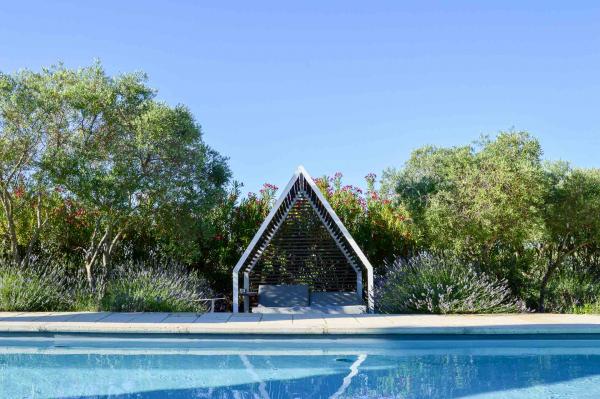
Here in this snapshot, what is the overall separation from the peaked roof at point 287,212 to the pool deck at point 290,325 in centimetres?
214

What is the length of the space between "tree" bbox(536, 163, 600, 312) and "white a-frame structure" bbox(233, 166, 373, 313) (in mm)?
3622

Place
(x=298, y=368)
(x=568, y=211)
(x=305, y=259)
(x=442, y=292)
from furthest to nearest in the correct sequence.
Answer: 1. (x=305, y=259)
2. (x=568, y=211)
3. (x=442, y=292)
4. (x=298, y=368)

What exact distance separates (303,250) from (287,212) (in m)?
1.42

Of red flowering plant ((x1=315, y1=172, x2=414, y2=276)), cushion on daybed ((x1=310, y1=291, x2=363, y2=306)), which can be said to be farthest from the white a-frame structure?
red flowering plant ((x1=315, y1=172, x2=414, y2=276))

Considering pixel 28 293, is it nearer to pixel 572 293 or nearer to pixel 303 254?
pixel 303 254

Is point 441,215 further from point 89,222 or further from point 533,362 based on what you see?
point 89,222

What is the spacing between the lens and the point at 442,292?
1016 cm

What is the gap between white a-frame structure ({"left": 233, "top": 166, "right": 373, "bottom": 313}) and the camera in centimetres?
1120

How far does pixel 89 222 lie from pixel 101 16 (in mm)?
4471

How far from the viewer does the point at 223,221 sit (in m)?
13.7

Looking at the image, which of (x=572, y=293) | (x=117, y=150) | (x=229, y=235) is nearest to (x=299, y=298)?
(x=229, y=235)

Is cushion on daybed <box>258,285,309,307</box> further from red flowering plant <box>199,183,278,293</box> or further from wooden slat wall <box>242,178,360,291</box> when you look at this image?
red flowering plant <box>199,183,278,293</box>

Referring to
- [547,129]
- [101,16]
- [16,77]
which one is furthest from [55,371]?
[547,129]

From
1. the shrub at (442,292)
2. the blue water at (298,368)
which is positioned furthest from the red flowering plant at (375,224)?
the blue water at (298,368)
